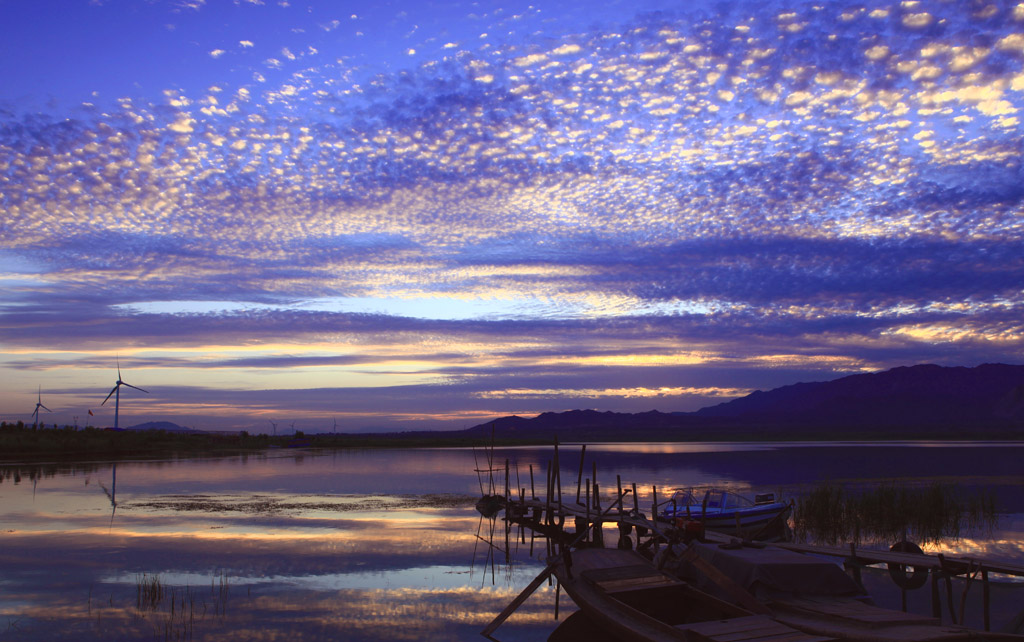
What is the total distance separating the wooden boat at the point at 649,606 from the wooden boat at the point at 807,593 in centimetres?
46

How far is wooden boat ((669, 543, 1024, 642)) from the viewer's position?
9.56m

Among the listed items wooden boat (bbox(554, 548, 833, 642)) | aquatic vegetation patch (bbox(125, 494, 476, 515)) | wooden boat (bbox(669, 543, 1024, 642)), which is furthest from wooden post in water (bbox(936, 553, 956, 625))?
aquatic vegetation patch (bbox(125, 494, 476, 515))

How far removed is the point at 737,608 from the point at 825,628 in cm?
151

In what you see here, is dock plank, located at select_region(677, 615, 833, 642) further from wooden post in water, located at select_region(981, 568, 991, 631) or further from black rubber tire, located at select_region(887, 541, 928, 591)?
black rubber tire, located at select_region(887, 541, 928, 591)

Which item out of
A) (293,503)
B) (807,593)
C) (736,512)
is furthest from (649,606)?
(293,503)

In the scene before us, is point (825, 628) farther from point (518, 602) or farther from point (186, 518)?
point (186, 518)

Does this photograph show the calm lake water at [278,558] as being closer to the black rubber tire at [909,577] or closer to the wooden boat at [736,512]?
the black rubber tire at [909,577]

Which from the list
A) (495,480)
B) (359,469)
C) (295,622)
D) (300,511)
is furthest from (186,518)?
(359,469)

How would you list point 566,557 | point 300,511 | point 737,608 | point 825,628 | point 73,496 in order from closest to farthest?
1. point 825,628
2. point 737,608
3. point 566,557
4. point 300,511
5. point 73,496

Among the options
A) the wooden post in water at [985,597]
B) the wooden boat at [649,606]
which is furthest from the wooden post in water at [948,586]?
the wooden boat at [649,606]

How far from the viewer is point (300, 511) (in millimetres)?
30328

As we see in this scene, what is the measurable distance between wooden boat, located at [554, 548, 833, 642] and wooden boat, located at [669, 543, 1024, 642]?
46cm

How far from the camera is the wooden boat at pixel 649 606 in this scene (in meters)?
10.1

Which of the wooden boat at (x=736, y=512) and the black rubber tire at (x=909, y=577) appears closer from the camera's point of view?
the black rubber tire at (x=909, y=577)
